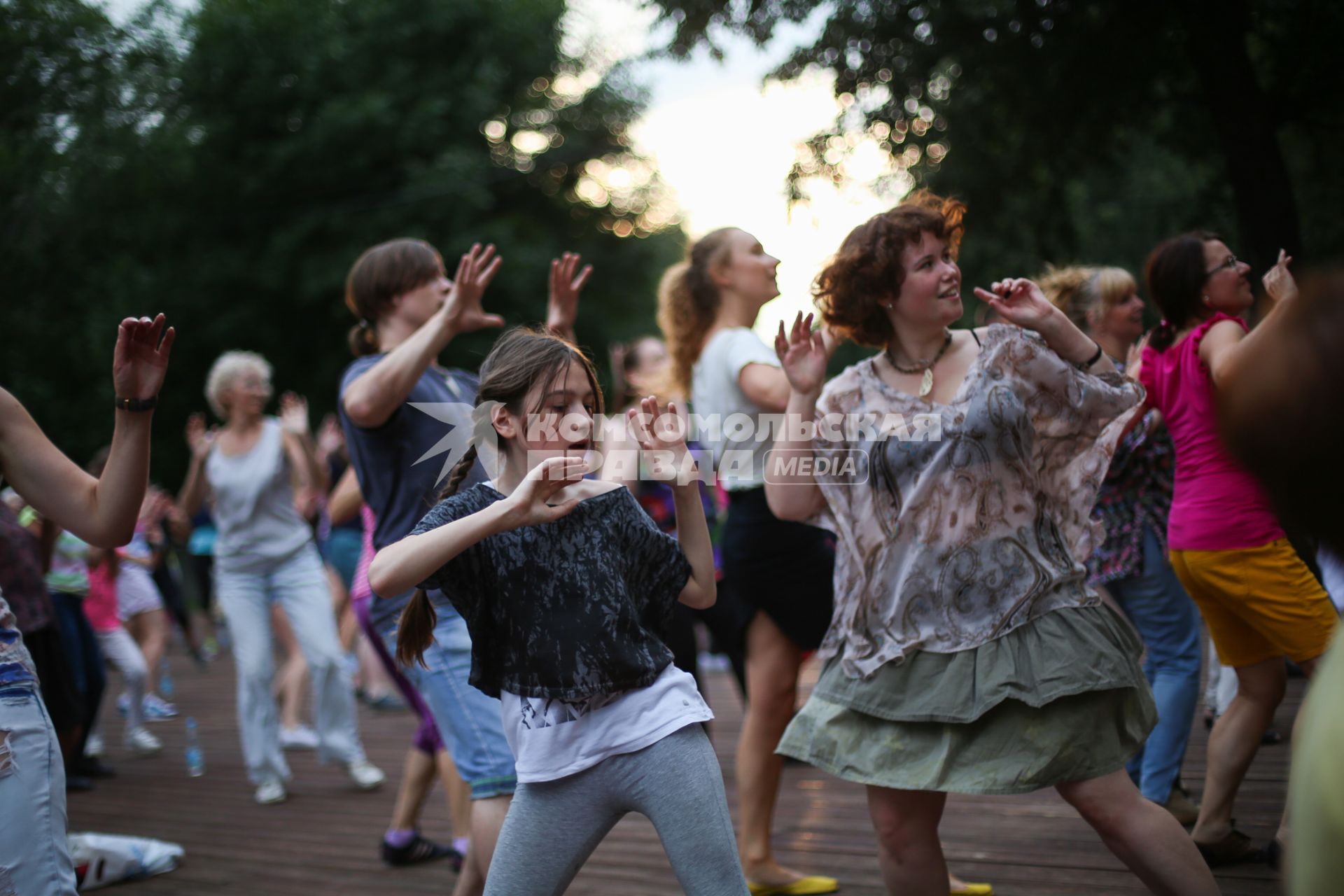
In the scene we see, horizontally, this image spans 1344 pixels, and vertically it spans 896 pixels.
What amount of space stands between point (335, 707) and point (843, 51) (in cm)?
667

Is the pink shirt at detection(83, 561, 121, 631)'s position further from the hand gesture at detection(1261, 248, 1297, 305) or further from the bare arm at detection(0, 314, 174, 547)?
the hand gesture at detection(1261, 248, 1297, 305)

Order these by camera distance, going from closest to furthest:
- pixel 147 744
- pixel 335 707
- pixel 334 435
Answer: pixel 335 707
pixel 147 744
pixel 334 435

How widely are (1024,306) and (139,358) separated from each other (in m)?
2.03

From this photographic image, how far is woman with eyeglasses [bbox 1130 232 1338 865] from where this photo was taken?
3438 mm

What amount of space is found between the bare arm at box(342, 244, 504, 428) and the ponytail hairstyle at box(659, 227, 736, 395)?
98 centimetres

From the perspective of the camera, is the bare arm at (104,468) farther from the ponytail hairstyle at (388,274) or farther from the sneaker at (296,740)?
the sneaker at (296,740)

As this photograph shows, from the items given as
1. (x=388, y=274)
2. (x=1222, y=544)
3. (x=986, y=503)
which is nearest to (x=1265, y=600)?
(x=1222, y=544)

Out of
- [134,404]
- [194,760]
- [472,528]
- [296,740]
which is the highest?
[134,404]

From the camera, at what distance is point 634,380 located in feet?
21.0

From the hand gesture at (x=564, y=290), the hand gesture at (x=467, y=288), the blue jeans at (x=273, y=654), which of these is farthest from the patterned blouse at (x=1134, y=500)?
the blue jeans at (x=273, y=654)

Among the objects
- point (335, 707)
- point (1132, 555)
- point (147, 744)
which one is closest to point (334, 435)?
point (147, 744)

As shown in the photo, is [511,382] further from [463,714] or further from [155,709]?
[155,709]

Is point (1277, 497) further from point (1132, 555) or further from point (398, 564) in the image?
point (1132, 555)

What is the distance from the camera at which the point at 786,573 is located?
3811mm
